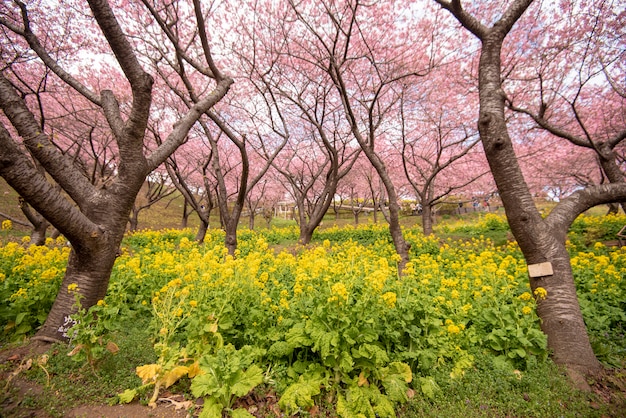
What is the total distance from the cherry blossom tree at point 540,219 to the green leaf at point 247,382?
3.56 meters

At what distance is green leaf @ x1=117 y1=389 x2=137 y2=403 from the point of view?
2.34m

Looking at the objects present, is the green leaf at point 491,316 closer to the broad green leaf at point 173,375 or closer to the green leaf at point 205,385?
the green leaf at point 205,385

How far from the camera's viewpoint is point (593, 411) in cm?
254

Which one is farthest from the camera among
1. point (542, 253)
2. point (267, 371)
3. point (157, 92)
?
point (157, 92)

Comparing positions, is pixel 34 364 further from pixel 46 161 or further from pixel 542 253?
pixel 542 253

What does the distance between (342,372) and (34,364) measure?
311 centimetres

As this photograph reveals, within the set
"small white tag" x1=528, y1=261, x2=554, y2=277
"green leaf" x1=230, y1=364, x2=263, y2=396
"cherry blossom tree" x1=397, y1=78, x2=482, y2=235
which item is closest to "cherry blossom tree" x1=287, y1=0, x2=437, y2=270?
"cherry blossom tree" x1=397, y1=78, x2=482, y2=235

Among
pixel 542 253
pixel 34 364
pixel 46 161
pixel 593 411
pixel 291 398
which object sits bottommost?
pixel 593 411

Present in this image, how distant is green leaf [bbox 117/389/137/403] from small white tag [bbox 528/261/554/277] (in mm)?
4747

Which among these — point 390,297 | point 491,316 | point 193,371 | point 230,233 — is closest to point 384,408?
point 390,297

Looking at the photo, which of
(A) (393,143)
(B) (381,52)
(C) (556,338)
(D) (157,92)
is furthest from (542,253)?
(A) (393,143)

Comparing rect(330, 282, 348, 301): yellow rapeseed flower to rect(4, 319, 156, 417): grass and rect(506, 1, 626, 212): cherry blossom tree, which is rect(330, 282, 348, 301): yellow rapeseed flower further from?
rect(506, 1, 626, 212): cherry blossom tree

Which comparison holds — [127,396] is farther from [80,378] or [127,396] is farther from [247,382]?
[247,382]

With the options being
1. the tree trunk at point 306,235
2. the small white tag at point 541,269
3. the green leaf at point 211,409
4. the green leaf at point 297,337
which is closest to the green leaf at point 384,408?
the green leaf at point 297,337
